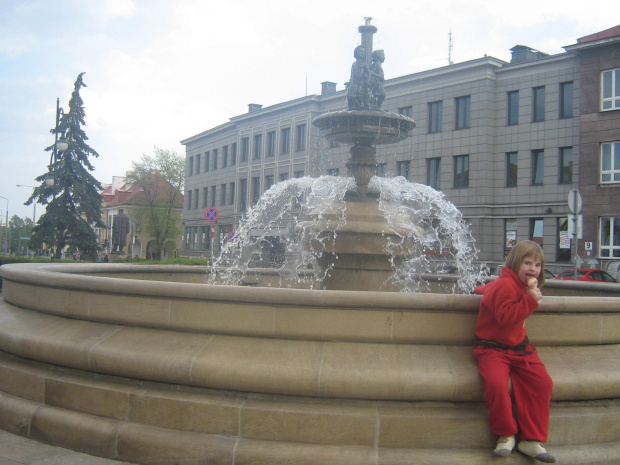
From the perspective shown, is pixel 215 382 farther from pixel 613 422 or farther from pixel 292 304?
pixel 613 422

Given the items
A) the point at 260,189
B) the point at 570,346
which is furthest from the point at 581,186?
the point at 570,346

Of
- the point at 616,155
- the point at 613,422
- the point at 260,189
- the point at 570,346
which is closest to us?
the point at 613,422

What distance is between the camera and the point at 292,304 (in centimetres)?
516

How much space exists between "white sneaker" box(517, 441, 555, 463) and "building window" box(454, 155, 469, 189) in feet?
127

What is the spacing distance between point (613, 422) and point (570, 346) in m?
0.67

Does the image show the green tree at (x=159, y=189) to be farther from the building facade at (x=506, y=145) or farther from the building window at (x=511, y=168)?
the building window at (x=511, y=168)

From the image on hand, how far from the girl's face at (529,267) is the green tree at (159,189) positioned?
72834 mm

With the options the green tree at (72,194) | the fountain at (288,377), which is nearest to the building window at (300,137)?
the green tree at (72,194)

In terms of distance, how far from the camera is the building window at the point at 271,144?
5669cm

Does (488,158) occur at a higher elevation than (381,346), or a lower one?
higher

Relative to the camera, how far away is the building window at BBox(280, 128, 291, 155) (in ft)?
180

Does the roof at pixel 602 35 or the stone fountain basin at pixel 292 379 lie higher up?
the roof at pixel 602 35

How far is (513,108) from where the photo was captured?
40.9 m

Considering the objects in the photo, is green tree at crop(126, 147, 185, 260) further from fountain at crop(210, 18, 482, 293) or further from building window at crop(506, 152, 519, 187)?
fountain at crop(210, 18, 482, 293)
